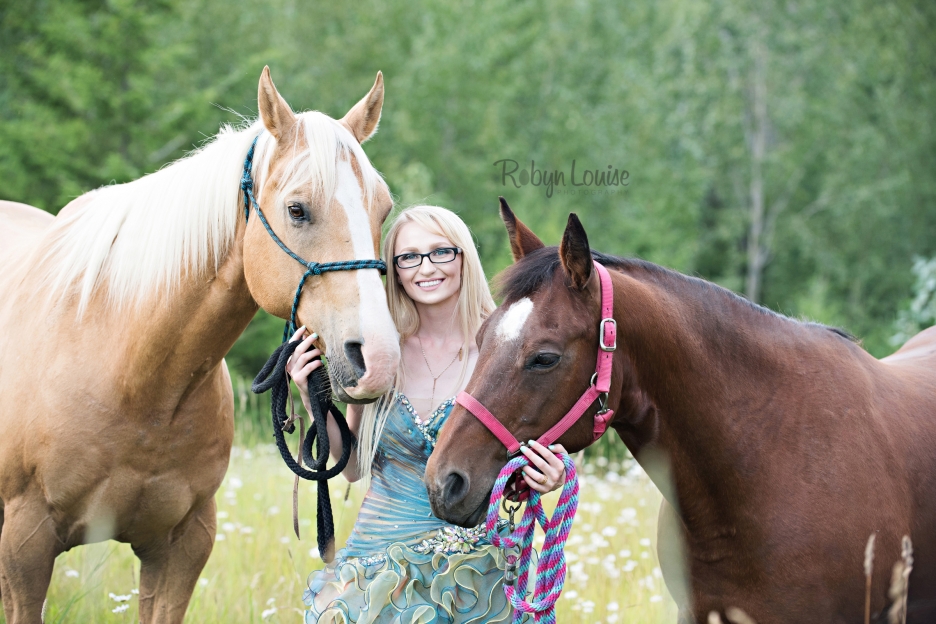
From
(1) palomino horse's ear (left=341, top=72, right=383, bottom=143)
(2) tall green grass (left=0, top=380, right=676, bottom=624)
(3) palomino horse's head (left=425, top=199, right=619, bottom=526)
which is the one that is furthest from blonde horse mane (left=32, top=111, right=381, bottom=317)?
(2) tall green grass (left=0, top=380, right=676, bottom=624)

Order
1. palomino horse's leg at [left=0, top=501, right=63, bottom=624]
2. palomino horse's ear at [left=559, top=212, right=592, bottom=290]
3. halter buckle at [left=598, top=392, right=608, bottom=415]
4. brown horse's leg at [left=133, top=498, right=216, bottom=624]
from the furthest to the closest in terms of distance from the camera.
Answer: brown horse's leg at [left=133, top=498, right=216, bottom=624] < palomino horse's leg at [left=0, top=501, right=63, bottom=624] < halter buckle at [left=598, top=392, right=608, bottom=415] < palomino horse's ear at [left=559, top=212, right=592, bottom=290]

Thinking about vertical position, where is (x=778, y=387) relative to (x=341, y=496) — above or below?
above

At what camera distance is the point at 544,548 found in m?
2.57

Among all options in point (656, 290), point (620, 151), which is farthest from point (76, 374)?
point (620, 151)

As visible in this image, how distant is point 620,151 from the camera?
1927 centimetres

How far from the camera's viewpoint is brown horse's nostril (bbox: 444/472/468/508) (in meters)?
2.29

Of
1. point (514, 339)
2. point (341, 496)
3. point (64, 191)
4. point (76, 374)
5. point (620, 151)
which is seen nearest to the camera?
point (514, 339)

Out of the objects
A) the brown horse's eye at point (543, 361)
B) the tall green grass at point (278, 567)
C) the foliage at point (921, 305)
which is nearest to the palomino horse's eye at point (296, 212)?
the brown horse's eye at point (543, 361)

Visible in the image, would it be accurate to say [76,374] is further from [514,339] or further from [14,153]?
[14,153]

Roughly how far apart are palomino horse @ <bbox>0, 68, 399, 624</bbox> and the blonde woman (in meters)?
0.35

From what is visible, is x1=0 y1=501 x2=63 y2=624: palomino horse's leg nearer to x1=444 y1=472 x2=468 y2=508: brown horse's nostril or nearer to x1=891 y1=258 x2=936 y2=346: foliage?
x1=444 y1=472 x2=468 y2=508: brown horse's nostril

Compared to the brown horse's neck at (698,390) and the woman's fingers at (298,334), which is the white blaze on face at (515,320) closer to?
the brown horse's neck at (698,390)

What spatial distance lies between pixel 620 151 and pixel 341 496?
15465 mm

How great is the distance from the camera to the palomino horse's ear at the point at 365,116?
9.45 ft
